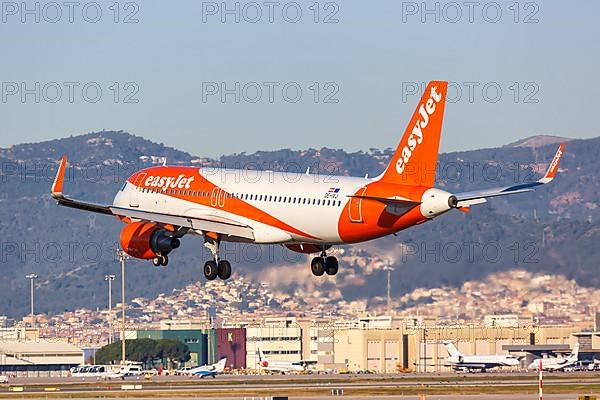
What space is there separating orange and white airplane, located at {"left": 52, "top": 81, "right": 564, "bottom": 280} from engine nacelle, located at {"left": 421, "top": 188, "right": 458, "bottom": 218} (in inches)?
2.2

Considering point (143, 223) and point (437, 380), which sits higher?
point (143, 223)

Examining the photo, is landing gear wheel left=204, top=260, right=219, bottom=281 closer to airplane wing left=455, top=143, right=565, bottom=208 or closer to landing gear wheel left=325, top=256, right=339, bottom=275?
landing gear wheel left=325, top=256, right=339, bottom=275

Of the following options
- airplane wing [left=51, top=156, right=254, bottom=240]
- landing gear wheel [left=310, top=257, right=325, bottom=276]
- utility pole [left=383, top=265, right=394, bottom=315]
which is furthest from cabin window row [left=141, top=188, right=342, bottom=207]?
utility pole [left=383, top=265, right=394, bottom=315]

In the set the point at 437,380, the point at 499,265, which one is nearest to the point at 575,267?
the point at 499,265

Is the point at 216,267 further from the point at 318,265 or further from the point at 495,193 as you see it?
the point at 495,193

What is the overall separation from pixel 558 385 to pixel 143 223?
4628 centimetres

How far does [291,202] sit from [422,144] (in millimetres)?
9723

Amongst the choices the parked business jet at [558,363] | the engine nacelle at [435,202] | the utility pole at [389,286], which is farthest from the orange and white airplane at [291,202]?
the parked business jet at [558,363]

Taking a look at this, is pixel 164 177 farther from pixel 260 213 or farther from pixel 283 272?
pixel 283 272

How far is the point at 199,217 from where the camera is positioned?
9400cm

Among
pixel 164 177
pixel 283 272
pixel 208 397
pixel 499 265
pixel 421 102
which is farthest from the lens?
pixel 499 265

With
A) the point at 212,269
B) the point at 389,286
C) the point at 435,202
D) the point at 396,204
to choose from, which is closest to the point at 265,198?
the point at 212,269

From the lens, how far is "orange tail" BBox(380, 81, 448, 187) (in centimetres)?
8450

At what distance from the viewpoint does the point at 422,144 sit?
277 feet
